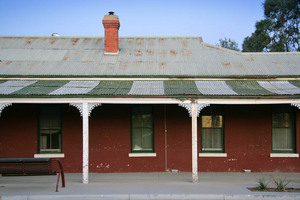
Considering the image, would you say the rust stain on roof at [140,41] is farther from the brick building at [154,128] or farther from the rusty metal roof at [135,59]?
the brick building at [154,128]

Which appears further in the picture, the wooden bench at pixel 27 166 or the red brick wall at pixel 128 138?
the red brick wall at pixel 128 138

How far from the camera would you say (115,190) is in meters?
9.09

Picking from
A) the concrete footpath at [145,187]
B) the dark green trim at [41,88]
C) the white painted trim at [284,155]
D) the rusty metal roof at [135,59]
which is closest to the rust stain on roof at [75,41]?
the rusty metal roof at [135,59]

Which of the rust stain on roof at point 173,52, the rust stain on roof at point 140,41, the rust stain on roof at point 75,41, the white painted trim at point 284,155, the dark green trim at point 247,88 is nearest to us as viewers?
the dark green trim at point 247,88

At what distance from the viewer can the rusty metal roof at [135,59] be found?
40.7 ft

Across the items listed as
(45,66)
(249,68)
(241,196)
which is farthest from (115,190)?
(249,68)

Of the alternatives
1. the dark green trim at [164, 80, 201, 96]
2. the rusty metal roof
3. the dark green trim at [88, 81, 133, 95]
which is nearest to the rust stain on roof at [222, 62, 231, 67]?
the rusty metal roof

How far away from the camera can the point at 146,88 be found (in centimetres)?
1075

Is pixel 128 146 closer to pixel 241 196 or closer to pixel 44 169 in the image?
pixel 44 169

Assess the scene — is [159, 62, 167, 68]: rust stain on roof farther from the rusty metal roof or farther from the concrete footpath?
the concrete footpath

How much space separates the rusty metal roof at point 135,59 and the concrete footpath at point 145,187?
11.9 ft

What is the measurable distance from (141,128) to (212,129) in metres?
2.67

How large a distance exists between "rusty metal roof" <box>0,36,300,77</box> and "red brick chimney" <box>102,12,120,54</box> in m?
0.36

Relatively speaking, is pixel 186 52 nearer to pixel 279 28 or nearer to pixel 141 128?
pixel 141 128
